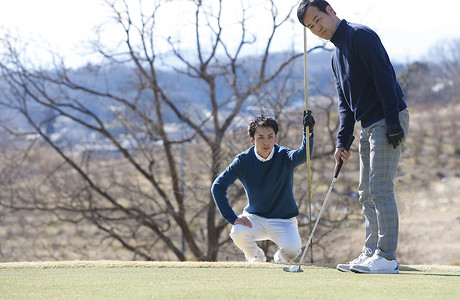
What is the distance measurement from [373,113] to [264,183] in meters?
1.47

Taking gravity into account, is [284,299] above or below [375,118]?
below

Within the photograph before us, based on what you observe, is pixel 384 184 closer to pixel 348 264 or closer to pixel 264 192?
pixel 348 264

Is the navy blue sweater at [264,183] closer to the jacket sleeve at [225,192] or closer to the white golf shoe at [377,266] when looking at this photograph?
the jacket sleeve at [225,192]

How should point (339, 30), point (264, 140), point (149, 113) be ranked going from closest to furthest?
1. point (339, 30)
2. point (264, 140)
3. point (149, 113)

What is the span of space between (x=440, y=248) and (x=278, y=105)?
14.7 metres

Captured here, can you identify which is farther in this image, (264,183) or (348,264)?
(264,183)

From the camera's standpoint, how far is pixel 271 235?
572 centimetres

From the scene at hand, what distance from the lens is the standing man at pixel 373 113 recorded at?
418 cm

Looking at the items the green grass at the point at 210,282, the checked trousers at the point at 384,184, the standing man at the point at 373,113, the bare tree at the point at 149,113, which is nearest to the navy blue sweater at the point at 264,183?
the green grass at the point at 210,282

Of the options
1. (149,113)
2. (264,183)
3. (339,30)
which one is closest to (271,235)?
(264,183)

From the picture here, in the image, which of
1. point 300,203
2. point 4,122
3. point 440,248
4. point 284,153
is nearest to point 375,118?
point 284,153

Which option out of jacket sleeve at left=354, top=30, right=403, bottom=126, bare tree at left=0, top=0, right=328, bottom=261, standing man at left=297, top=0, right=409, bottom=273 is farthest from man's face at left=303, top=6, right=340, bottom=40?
bare tree at left=0, top=0, right=328, bottom=261

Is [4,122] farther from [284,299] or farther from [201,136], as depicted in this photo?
[284,299]

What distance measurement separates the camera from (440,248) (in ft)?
87.0
